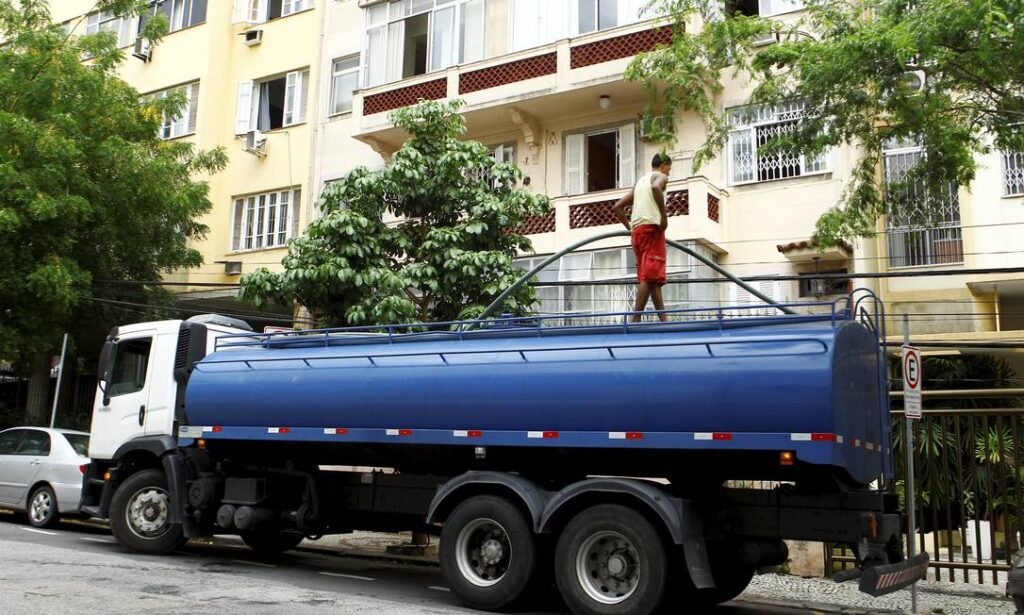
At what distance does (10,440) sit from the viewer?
49.3 feet

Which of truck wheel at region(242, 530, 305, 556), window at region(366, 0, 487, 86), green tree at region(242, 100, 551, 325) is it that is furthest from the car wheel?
window at region(366, 0, 487, 86)

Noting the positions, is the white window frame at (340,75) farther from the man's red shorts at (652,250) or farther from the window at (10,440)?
the man's red shorts at (652,250)

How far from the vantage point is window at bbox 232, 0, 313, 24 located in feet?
80.4

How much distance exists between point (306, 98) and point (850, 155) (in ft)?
43.9

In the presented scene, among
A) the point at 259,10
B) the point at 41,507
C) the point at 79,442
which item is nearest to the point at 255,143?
the point at 259,10

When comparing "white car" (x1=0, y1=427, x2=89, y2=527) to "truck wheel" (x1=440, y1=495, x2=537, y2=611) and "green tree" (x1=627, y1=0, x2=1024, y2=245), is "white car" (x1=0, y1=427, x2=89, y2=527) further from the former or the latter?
"green tree" (x1=627, y1=0, x2=1024, y2=245)

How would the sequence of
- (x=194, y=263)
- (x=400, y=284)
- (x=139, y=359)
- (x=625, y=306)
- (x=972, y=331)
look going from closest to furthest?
(x=139, y=359), (x=400, y=284), (x=972, y=331), (x=625, y=306), (x=194, y=263)

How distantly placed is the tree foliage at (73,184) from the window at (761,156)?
445 inches

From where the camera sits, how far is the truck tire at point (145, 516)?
10.9 meters

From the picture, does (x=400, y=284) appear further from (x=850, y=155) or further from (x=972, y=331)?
(x=972, y=331)

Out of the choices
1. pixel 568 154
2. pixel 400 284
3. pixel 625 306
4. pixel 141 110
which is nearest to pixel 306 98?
pixel 141 110

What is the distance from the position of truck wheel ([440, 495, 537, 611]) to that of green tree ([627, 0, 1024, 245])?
5.88 metres

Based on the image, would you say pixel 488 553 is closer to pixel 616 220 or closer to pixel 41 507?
pixel 41 507

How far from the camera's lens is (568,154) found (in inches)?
750
